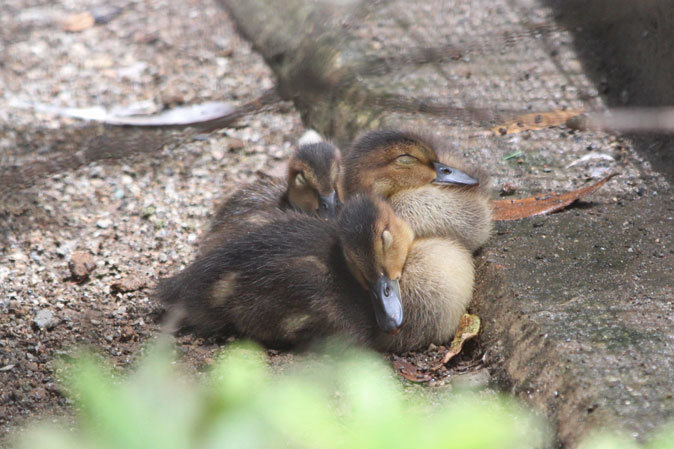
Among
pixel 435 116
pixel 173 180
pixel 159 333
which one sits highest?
pixel 435 116

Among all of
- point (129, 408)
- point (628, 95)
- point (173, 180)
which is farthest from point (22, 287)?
point (628, 95)

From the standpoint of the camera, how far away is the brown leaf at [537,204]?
308 centimetres

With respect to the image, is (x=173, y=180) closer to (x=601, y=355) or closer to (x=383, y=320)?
(x=383, y=320)

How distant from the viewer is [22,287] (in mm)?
3139

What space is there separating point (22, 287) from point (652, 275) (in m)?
2.47

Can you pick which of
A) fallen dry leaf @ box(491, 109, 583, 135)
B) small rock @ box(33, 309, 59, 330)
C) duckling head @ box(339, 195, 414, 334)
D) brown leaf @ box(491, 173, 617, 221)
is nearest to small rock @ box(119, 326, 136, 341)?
small rock @ box(33, 309, 59, 330)

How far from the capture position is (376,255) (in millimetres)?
2545

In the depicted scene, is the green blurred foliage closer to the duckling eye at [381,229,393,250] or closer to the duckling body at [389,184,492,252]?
the duckling eye at [381,229,393,250]

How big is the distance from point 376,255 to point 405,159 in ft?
2.10

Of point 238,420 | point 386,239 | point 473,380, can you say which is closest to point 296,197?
point 386,239

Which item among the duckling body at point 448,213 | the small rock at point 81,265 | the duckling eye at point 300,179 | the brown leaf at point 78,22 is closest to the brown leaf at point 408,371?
the duckling body at point 448,213

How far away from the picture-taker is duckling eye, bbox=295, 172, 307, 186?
323 centimetres

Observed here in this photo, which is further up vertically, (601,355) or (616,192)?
(601,355)

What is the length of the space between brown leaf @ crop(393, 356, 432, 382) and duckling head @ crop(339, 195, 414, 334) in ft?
0.58
